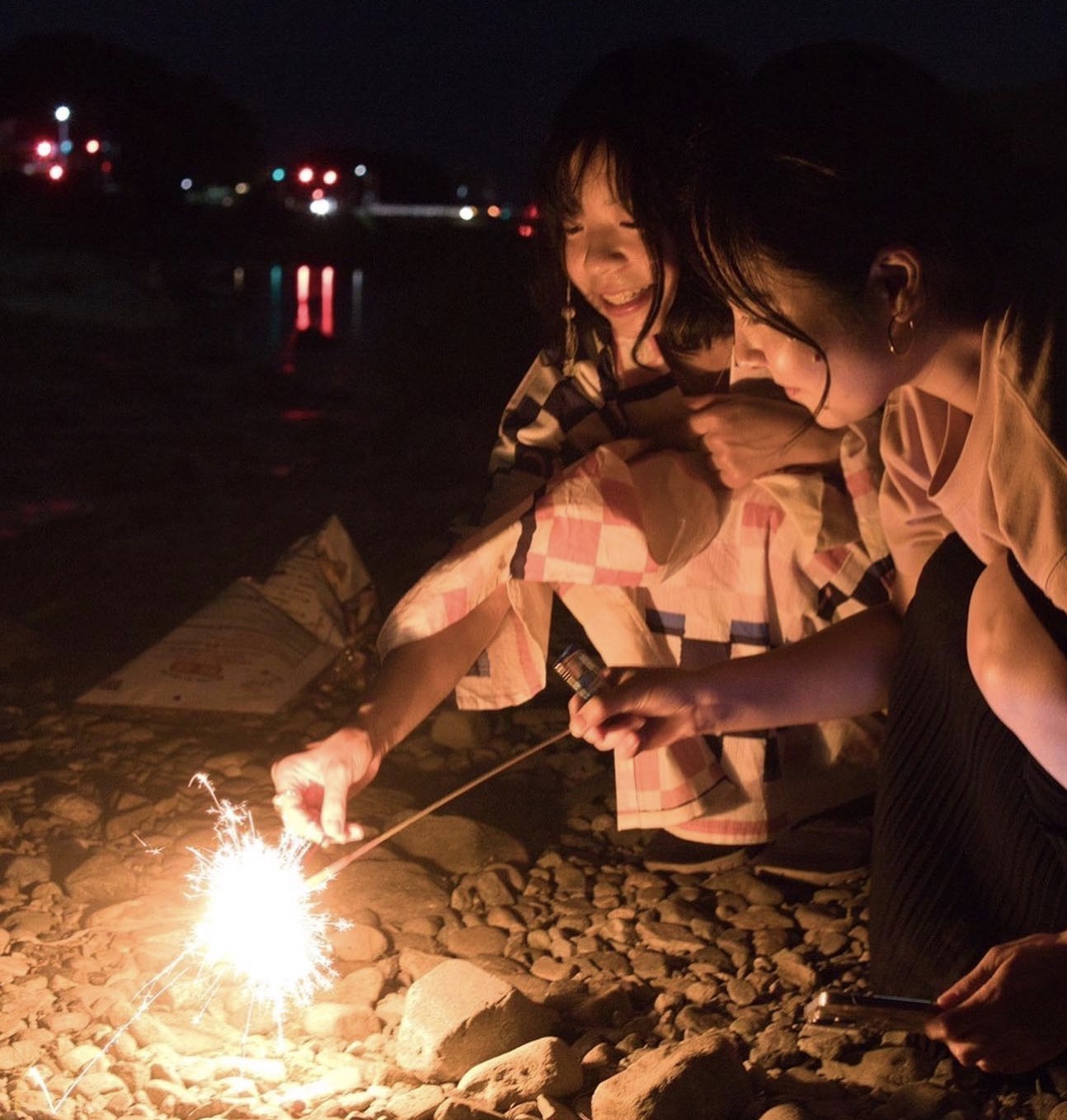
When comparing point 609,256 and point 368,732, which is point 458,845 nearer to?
point 368,732

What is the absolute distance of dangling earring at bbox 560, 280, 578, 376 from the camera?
9.20 feet

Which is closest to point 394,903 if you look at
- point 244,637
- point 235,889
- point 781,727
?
point 235,889

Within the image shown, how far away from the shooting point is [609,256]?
2557mm

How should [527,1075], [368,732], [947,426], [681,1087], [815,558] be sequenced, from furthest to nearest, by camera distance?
[815,558], [368,732], [947,426], [527,1075], [681,1087]

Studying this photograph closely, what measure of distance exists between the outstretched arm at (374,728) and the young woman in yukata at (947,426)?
2.71 ft

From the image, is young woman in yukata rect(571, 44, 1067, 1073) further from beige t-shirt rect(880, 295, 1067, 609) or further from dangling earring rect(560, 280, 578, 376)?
dangling earring rect(560, 280, 578, 376)

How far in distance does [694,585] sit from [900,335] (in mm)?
830

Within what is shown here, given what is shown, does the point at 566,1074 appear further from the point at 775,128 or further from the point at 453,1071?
the point at 775,128

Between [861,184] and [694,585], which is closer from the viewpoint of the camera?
[861,184]

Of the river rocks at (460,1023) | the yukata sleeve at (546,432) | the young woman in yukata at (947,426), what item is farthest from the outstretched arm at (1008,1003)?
the yukata sleeve at (546,432)

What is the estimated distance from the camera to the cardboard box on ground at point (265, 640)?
134 inches

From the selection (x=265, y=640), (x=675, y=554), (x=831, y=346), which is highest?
(x=831, y=346)

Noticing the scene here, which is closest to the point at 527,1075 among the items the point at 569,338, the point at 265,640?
the point at 569,338


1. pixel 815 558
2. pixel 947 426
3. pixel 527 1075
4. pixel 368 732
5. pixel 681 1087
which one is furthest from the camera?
pixel 815 558
